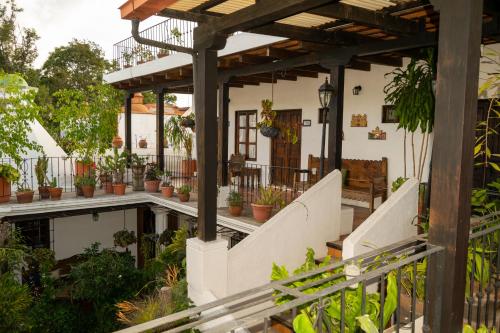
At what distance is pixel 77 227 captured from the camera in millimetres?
12375

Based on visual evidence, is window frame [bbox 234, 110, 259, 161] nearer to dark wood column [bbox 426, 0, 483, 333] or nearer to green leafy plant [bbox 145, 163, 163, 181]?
green leafy plant [bbox 145, 163, 163, 181]

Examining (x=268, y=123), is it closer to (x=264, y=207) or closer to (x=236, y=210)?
(x=236, y=210)

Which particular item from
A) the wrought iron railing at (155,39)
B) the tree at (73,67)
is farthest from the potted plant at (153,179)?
the tree at (73,67)

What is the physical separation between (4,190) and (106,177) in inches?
99.4

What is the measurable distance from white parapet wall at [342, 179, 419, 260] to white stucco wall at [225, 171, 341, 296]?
944 mm

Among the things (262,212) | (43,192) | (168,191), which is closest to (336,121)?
(262,212)

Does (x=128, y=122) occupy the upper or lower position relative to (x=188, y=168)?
upper

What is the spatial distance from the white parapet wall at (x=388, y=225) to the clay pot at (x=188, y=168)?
8.64 m

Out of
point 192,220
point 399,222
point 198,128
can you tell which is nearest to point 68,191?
point 192,220

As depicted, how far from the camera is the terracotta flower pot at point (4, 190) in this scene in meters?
9.09

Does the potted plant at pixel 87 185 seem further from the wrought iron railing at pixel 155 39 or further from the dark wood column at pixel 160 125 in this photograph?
the wrought iron railing at pixel 155 39

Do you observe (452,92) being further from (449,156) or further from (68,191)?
(68,191)

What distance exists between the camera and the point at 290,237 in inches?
224

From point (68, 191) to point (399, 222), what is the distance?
8981 mm
